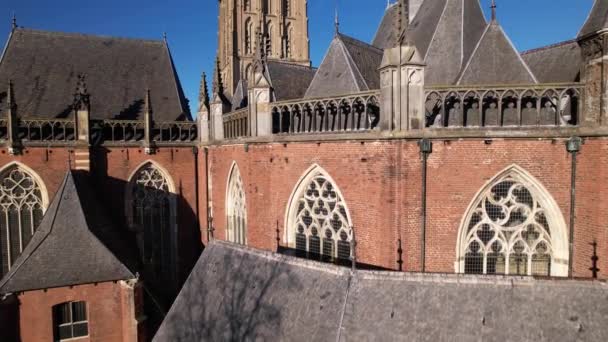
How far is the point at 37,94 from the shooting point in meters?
Answer: 19.2

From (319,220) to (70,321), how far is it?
381 inches

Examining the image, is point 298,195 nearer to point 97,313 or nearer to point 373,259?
point 373,259

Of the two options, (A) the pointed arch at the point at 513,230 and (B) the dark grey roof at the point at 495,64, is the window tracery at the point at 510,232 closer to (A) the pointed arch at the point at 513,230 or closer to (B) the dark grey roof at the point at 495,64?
(A) the pointed arch at the point at 513,230

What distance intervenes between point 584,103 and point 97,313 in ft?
52.2

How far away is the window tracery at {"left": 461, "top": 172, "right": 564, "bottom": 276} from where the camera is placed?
973 cm

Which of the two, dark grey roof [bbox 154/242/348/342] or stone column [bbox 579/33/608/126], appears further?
stone column [bbox 579/33/608/126]

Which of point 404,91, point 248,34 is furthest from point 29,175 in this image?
point 248,34

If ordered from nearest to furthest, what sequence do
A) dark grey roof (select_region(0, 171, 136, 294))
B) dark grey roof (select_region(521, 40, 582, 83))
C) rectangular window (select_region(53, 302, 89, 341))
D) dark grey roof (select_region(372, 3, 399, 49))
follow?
dark grey roof (select_region(521, 40, 582, 83)) → dark grey roof (select_region(0, 171, 136, 294)) → rectangular window (select_region(53, 302, 89, 341)) → dark grey roof (select_region(372, 3, 399, 49))

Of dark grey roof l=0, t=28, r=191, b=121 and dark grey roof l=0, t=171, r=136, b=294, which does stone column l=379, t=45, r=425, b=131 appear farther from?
dark grey roof l=0, t=28, r=191, b=121

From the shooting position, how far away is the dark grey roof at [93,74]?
19.3m

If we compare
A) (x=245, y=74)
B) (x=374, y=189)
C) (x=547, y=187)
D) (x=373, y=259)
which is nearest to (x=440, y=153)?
(x=374, y=189)

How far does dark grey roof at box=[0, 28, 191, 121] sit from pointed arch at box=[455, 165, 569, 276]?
52.9ft

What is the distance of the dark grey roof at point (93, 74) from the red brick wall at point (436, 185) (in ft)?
44.1

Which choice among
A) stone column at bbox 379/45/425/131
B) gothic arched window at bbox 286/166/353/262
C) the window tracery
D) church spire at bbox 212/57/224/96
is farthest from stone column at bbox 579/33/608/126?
church spire at bbox 212/57/224/96
